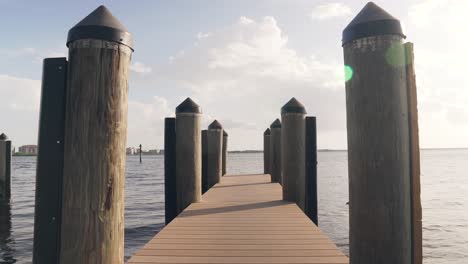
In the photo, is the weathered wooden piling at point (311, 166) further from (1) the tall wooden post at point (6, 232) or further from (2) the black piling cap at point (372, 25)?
(1) the tall wooden post at point (6, 232)

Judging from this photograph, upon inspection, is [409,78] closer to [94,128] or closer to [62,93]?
[94,128]

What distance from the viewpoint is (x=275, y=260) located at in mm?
3357

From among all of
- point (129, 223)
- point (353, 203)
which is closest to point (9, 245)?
point (129, 223)

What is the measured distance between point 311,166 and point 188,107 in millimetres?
2789

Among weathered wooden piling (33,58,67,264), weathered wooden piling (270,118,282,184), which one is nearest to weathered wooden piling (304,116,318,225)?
weathered wooden piling (270,118,282,184)

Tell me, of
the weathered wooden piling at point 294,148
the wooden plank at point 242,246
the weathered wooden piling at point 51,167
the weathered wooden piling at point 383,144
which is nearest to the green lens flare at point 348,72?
the weathered wooden piling at point 383,144

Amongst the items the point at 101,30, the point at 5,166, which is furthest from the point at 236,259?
the point at 5,166

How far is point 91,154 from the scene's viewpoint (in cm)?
208

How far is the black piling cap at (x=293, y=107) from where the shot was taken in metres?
6.66

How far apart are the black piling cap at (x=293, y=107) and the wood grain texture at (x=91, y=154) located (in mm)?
4864

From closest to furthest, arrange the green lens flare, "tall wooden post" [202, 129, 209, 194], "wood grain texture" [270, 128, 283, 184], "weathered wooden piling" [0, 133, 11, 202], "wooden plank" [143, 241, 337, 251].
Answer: the green lens flare
"wooden plank" [143, 241, 337, 251]
"tall wooden post" [202, 129, 209, 194]
"wood grain texture" [270, 128, 283, 184]
"weathered wooden piling" [0, 133, 11, 202]

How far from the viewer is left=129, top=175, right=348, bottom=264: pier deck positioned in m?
3.43

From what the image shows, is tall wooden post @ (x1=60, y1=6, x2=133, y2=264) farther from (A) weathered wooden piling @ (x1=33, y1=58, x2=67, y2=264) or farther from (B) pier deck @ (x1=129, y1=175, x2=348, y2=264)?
(B) pier deck @ (x1=129, y1=175, x2=348, y2=264)

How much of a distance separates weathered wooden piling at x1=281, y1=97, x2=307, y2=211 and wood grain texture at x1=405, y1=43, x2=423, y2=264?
446cm
